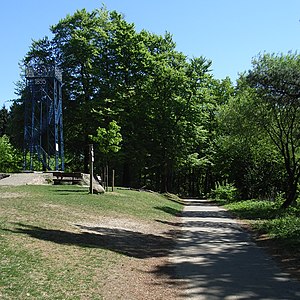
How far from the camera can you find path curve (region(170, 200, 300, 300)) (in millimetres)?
7245

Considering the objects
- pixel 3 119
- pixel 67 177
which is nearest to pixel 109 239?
pixel 67 177

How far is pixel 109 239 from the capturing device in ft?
40.2

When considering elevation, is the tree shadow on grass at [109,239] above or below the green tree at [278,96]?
below

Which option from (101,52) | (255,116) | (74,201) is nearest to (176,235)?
(74,201)

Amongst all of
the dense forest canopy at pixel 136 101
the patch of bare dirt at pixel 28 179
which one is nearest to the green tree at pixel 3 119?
the dense forest canopy at pixel 136 101

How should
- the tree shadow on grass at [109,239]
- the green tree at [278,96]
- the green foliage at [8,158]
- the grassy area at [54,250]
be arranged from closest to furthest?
the grassy area at [54,250] → the tree shadow on grass at [109,239] → the green tree at [278,96] → the green foliage at [8,158]

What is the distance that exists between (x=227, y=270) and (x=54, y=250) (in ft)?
12.3

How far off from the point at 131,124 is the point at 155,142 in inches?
130

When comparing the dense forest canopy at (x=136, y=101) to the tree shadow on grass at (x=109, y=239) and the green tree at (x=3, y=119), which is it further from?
the green tree at (x=3, y=119)

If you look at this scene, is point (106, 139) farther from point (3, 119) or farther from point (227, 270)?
point (3, 119)

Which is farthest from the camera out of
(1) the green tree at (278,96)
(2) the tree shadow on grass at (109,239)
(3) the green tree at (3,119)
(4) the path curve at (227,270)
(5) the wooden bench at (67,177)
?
(3) the green tree at (3,119)

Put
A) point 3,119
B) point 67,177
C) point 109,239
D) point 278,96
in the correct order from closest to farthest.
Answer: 1. point 109,239
2. point 278,96
3. point 67,177
4. point 3,119

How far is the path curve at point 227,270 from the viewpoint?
7.24 m

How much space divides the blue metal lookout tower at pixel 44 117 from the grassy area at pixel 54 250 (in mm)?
21930
